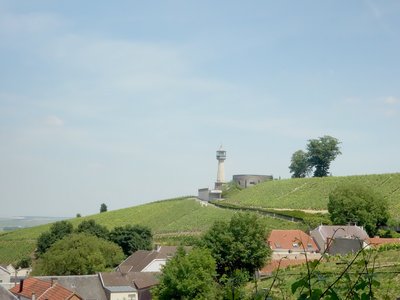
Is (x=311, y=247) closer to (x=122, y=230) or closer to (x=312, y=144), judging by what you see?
(x=122, y=230)

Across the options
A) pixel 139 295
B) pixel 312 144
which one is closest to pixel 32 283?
pixel 139 295

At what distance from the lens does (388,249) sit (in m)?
42.9

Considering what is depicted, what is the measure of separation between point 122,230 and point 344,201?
89.1ft

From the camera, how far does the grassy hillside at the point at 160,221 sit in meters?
81.4

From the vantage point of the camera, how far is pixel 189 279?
3597 centimetres

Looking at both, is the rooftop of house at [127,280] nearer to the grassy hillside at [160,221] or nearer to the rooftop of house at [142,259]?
the rooftop of house at [142,259]

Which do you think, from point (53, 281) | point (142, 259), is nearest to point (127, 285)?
point (53, 281)

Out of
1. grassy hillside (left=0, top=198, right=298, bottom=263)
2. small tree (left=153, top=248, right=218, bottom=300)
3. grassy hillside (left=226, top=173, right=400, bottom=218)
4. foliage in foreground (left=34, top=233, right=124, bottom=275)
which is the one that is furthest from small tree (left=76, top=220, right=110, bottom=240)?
small tree (left=153, top=248, right=218, bottom=300)

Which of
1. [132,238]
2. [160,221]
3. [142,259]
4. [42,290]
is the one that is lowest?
[42,290]

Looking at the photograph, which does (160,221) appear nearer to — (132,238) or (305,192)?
(305,192)

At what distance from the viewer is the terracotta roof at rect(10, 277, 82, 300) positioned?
37897 mm

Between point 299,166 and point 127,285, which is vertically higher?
point 299,166

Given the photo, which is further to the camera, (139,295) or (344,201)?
(344,201)

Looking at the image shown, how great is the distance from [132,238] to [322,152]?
63883 millimetres
